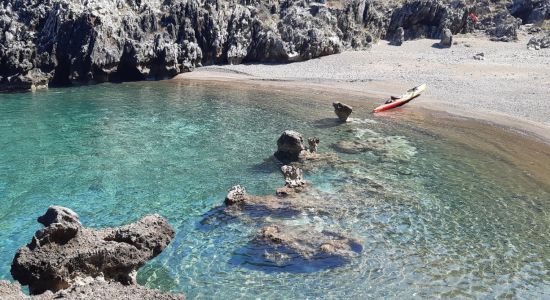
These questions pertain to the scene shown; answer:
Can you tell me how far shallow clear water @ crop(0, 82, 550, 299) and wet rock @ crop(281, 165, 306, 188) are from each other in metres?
0.98

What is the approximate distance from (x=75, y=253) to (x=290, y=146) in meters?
14.4

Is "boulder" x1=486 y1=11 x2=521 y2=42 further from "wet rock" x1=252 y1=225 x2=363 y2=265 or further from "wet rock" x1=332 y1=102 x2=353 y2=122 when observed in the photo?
"wet rock" x1=252 y1=225 x2=363 y2=265

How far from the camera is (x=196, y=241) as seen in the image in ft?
51.0

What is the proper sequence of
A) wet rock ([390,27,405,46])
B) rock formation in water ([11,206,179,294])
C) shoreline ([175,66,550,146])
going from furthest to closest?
wet rock ([390,27,405,46]) < shoreline ([175,66,550,146]) < rock formation in water ([11,206,179,294])

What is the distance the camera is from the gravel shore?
34.6 metres

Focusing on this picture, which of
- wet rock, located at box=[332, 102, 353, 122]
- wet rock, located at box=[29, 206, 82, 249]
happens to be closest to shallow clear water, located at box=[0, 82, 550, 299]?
wet rock, located at box=[332, 102, 353, 122]

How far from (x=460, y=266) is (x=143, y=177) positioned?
42.5ft

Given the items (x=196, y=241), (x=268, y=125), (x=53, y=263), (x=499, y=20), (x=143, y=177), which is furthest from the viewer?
(x=499, y=20)

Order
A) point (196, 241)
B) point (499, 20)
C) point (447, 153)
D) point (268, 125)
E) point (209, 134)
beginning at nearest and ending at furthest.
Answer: point (196, 241) → point (447, 153) → point (209, 134) → point (268, 125) → point (499, 20)

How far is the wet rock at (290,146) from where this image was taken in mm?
23141

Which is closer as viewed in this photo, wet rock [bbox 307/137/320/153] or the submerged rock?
wet rock [bbox 307/137/320/153]

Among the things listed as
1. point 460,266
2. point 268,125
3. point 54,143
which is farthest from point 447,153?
point 54,143

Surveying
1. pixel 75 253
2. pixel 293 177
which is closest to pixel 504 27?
pixel 293 177

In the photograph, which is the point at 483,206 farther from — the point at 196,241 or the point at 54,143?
the point at 54,143
